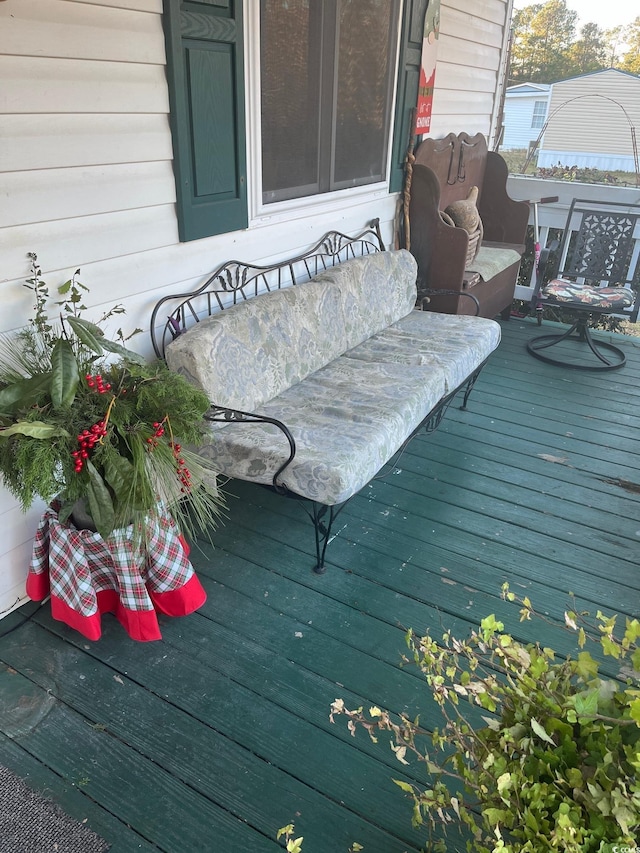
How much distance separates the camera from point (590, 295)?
4137mm

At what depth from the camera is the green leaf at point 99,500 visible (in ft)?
5.29

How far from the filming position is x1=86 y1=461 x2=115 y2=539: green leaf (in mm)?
1613

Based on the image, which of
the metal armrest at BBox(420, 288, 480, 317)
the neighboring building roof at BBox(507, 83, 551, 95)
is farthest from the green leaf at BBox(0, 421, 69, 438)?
the neighboring building roof at BBox(507, 83, 551, 95)

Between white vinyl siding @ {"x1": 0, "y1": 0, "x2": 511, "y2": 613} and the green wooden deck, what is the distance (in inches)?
21.7

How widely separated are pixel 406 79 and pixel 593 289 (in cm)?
186

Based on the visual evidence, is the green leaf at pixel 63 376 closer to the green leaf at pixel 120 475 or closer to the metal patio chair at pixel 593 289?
the green leaf at pixel 120 475

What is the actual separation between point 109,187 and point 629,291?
3526mm

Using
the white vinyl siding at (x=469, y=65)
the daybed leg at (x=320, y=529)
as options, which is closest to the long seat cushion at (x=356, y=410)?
the daybed leg at (x=320, y=529)

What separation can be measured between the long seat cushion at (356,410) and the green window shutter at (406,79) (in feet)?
3.49

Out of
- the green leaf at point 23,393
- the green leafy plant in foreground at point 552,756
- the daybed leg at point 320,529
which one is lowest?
the daybed leg at point 320,529

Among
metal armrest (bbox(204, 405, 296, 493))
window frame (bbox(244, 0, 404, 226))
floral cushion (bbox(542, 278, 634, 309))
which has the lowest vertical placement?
floral cushion (bbox(542, 278, 634, 309))

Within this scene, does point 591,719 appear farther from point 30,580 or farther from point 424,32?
point 424,32

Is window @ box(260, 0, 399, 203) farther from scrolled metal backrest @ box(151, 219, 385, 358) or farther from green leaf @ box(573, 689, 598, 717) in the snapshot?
green leaf @ box(573, 689, 598, 717)

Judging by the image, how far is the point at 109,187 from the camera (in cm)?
198
